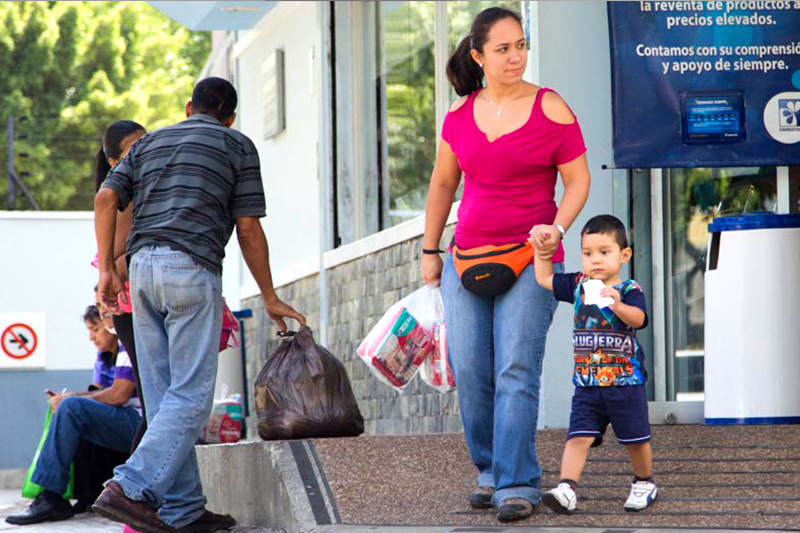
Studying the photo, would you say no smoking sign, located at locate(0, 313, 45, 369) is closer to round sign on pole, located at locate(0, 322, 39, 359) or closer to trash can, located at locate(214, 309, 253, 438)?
round sign on pole, located at locate(0, 322, 39, 359)

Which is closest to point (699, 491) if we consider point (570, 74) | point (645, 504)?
point (645, 504)

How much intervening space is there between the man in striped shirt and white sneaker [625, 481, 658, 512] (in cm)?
160

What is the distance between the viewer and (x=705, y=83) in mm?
7918

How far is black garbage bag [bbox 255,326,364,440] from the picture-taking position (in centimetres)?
692

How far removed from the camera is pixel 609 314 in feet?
17.7

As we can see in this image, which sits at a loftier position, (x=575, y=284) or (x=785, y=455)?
(x=575, y=284)

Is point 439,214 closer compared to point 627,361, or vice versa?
point 627,361

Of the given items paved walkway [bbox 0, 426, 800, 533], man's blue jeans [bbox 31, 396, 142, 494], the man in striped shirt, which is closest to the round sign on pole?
man's blue jeans [bbox 31, 396, 142, 494]

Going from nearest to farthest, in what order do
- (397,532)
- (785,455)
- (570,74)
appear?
(397,532) < (785,455) < (570,74)

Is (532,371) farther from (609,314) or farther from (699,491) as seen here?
(699,491)

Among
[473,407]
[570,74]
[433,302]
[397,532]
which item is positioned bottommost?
[397,532]

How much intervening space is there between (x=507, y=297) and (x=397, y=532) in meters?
0.89

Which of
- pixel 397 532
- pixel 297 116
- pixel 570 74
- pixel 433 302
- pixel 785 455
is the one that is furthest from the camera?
pixel 297 116

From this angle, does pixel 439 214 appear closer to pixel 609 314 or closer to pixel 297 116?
pixel 609 314
